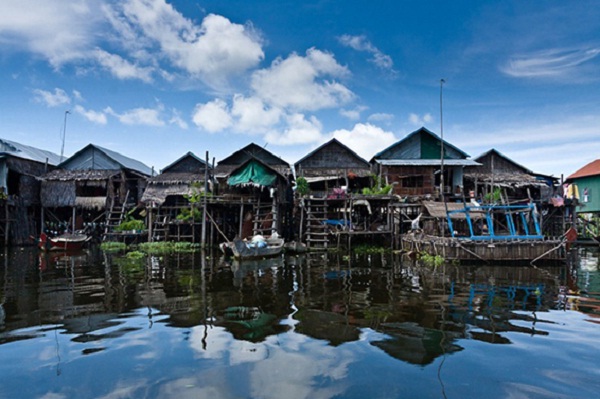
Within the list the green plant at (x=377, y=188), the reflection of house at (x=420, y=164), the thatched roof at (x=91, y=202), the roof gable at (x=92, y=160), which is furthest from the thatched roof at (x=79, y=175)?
the reflection of house at (x=420, y=164)

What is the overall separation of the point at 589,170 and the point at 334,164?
2508 centimetres

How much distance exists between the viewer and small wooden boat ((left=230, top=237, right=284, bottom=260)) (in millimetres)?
16703

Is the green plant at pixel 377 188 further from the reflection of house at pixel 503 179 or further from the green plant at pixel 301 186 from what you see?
the reflection of house at pixel 503 179

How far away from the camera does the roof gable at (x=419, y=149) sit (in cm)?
2697

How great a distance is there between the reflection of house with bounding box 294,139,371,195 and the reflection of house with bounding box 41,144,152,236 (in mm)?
13962

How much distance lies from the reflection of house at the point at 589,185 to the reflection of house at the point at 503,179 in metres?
7.71

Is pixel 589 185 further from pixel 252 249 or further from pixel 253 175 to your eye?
pixel 252 249

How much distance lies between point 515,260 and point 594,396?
12.8m

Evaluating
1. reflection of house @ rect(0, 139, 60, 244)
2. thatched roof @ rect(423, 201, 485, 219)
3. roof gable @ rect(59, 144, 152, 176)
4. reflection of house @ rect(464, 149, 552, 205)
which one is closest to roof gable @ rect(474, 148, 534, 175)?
reflection of house @ rect(464, 149, 552, 205)

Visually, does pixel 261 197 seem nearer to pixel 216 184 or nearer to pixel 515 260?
pixel 216 184

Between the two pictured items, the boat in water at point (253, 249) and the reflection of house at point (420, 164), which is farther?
the reflection of house at point (420, 164)

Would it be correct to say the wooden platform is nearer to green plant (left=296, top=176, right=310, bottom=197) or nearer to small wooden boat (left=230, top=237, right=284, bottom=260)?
small wooden boat (left=230, top=237, right=284, bottom=260)

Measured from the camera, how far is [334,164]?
27141 millimetres

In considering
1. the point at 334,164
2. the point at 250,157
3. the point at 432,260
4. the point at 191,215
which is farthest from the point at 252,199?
the point at 432,260
